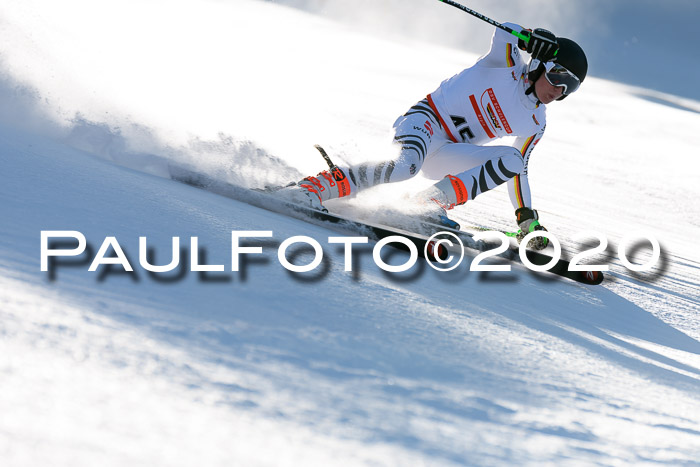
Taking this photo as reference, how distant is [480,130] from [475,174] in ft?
1.34

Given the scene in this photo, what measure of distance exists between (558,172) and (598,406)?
8036 mm

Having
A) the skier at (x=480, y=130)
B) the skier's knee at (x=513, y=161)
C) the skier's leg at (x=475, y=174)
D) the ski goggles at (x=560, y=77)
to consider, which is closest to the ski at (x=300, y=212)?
the skier at (x=480, y=130)

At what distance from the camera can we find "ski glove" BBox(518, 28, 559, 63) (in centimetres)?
340

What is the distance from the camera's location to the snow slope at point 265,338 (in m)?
1.08

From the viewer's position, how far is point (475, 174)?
3.55 meters

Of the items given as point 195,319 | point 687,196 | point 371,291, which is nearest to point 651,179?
point 687,196

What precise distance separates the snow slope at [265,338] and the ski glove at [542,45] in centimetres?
91

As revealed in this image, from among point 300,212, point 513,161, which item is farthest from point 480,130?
point 300,212

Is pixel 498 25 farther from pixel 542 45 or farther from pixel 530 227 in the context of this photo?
pixel 530 227

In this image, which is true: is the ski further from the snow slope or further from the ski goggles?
the ski goggles

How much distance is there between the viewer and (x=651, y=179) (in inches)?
396

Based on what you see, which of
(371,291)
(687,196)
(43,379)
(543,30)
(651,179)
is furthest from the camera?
(651,179)

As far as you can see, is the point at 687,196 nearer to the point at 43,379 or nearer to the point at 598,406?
the point at 598,406

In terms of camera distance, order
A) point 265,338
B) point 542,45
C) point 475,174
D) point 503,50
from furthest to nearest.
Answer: point 503,50 → point 475,174 → point 542,45 → point 265,338
